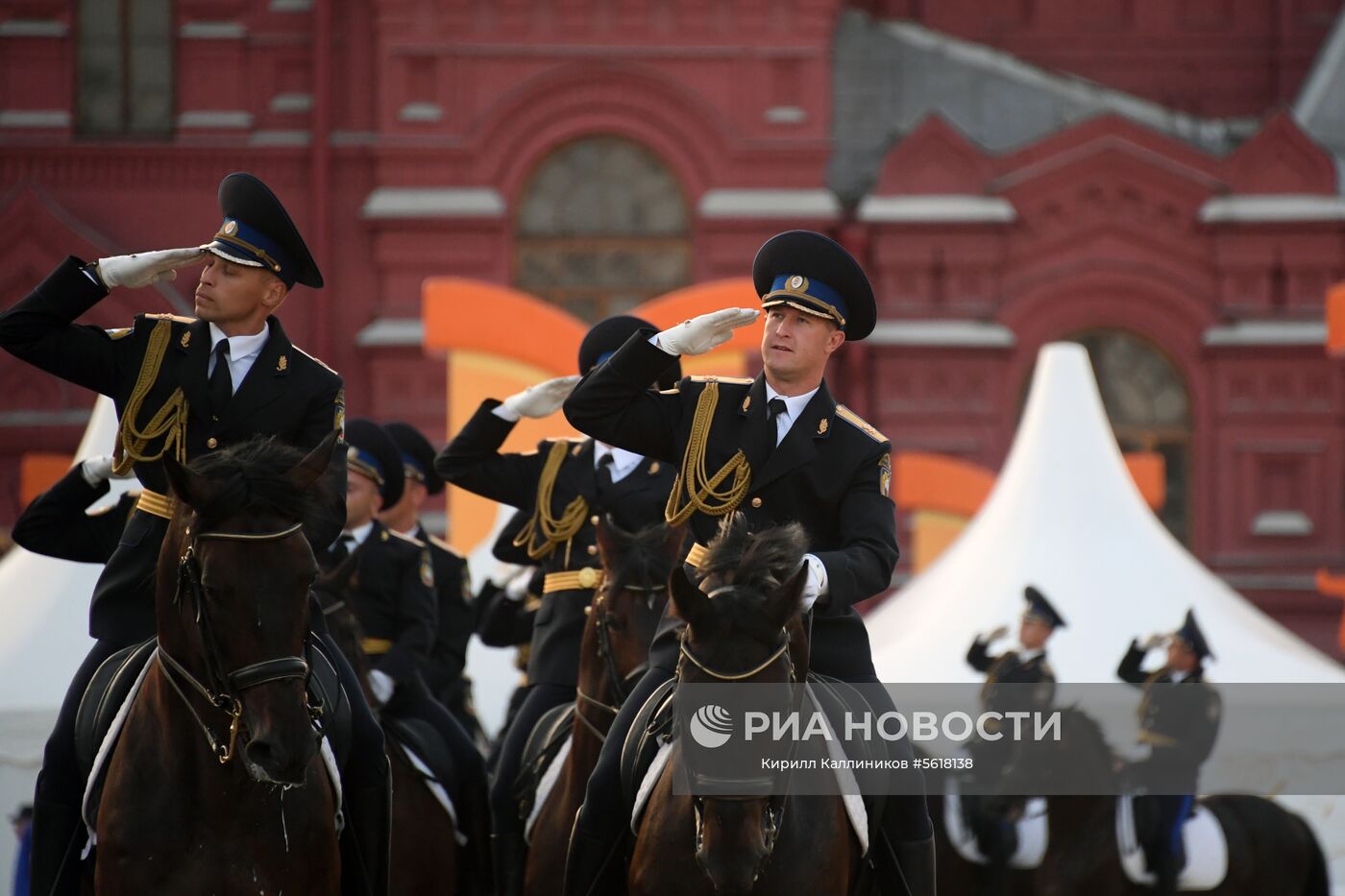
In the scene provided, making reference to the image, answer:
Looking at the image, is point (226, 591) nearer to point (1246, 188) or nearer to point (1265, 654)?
point (1265, 654)

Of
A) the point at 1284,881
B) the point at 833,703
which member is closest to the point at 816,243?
the point at 833,703

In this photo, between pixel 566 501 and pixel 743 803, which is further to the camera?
pixel 566 501

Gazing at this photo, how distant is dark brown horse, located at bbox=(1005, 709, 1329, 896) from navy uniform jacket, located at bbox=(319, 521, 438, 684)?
3752 millimetres

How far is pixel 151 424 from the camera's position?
5.24m

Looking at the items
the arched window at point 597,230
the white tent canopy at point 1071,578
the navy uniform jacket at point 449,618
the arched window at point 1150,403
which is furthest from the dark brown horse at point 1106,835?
the arched window at point 597,230

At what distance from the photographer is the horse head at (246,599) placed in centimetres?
437

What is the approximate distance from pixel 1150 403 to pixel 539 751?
14.4 m

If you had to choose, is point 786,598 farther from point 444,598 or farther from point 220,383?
point 444,598

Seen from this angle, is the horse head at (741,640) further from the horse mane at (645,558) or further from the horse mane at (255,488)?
the horse mane at (645,558)

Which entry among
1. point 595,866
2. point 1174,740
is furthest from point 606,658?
point 1174,740

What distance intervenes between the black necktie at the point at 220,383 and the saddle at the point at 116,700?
26.0 inches

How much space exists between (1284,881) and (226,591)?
7760mm

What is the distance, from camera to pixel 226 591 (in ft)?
14.6

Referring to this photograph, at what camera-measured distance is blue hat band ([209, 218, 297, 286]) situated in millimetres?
5441
